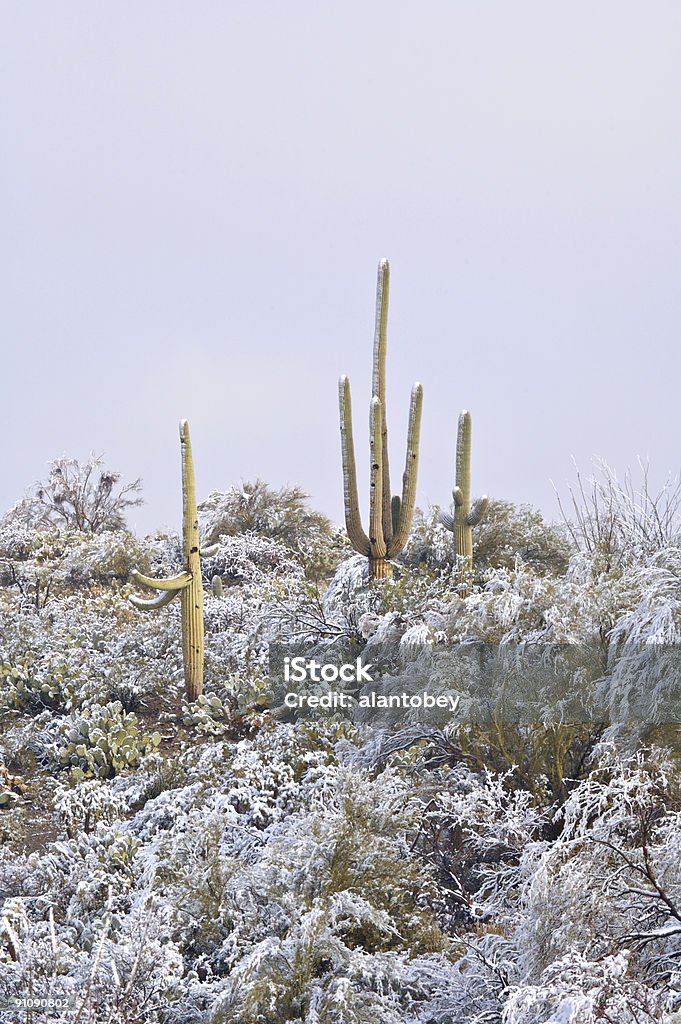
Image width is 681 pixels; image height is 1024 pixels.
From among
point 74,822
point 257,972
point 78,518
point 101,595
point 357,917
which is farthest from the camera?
point 78,518

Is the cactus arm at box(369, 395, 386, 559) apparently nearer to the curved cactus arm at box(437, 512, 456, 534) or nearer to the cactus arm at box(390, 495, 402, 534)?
the cactus arm at box(390, 495, 402, 534)

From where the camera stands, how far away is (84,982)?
3.10m

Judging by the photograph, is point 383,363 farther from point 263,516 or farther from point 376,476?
point 263,516

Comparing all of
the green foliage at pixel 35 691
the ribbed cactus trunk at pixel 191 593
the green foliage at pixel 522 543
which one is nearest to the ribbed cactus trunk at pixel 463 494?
the green foliage at pixel 522 543

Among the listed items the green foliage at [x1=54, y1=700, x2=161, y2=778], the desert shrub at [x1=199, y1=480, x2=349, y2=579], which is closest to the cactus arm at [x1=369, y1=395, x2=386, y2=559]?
the green foliage at [x1=54, y1=700, x2=161, y2=778]

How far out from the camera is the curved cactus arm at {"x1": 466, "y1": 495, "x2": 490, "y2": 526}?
7.80 meters

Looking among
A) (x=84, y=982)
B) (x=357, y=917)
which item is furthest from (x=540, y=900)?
(x=84, y=982)

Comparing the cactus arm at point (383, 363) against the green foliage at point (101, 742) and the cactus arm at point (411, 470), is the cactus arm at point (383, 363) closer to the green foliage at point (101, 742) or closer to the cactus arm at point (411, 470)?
the cactus arm at point (411, 470)

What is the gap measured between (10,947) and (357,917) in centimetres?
130

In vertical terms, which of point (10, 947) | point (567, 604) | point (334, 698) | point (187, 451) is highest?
point (187, 451)

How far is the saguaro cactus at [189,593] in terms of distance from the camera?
21.8 ft

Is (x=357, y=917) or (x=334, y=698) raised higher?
(x=334, y=698)

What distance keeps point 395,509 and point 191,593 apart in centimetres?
177

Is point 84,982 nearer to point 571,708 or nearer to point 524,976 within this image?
point 524,976
